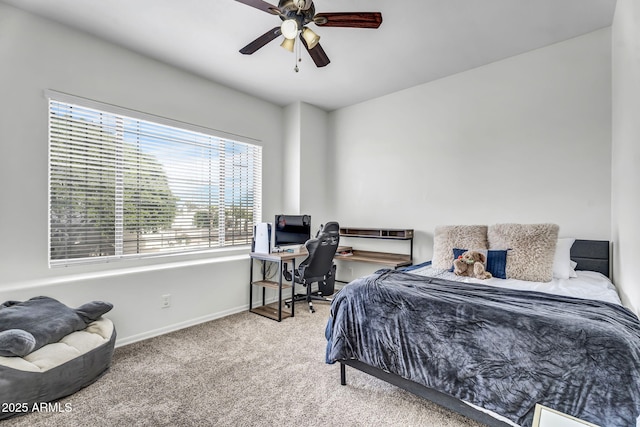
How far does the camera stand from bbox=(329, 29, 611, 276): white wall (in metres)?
2.68

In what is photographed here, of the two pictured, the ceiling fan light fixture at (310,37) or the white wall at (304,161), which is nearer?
the ceiling fan light fixture at (310,37)

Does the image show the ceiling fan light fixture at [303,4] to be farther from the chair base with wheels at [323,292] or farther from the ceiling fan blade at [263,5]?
the chair base with wheels at [323,292]

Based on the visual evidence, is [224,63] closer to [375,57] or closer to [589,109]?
[375,57]

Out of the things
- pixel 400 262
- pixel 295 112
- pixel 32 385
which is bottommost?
pixel 32 385

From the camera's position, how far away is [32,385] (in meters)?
1.77

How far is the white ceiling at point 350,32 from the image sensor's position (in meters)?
2.30

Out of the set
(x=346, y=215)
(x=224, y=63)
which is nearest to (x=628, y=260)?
(x=346, y=215)

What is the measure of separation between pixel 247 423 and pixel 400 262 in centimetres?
243

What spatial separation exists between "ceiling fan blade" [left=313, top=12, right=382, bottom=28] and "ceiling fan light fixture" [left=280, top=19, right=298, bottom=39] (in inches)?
5.6

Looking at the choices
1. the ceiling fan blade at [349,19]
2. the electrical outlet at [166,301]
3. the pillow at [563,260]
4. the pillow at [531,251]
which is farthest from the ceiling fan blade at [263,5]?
the pillow at [563,260]

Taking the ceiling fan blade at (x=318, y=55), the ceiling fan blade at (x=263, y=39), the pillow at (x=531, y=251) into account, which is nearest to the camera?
the ceiling fan blade at (x=263, y=39)

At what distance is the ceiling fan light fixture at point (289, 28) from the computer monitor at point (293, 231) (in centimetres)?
229

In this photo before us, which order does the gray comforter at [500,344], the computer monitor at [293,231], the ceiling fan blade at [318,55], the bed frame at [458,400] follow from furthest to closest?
1. the computer monitor at [293,231]
2. the ceiling fan blade at [318,55]
3. the bed frame at [458,400]
4. the gray comforter at [500,344]

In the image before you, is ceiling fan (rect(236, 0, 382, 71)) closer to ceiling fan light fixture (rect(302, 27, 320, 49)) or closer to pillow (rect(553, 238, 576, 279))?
ceiling fan light fixture (rect(302, 27, 320, 49))
